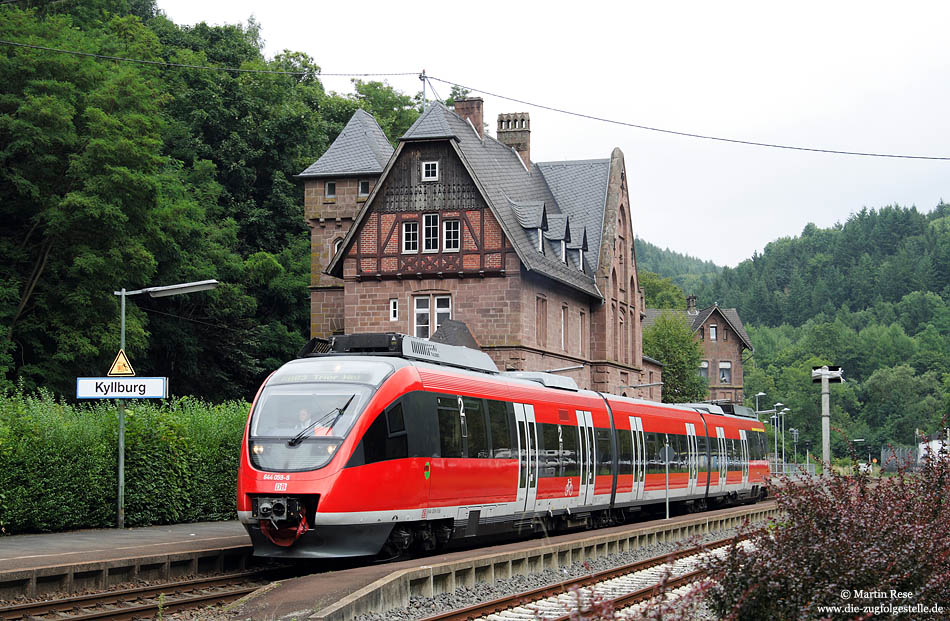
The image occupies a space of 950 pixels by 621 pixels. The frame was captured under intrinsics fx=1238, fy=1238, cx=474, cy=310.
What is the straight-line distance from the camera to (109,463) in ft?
79.9

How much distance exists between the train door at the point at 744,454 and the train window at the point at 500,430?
2069cm

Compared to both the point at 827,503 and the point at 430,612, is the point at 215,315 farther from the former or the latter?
the point at 827,503

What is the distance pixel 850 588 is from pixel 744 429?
31.7 metres

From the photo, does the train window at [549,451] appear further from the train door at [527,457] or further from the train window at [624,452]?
the train window at [624,452]

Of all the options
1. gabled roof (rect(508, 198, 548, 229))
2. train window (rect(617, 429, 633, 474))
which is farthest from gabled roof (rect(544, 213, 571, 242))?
train window (rect(617, 429, 633, 474))

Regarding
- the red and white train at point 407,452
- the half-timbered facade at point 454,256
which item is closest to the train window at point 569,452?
the red and white train at point 407,452

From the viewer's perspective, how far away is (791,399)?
13362 centimetres

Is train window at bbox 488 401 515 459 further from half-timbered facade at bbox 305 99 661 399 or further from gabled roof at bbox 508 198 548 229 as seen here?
gabled roof at bbox 508 198 548 229

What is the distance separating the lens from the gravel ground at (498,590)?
1334 centimetres

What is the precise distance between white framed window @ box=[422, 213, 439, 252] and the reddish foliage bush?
3455 centimetres

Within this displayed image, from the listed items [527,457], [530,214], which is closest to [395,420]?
[527,457]

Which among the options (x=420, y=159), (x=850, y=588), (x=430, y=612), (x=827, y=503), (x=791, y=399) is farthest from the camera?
(x=791, y=399)

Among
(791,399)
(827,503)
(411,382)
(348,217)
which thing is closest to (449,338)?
(348,217)

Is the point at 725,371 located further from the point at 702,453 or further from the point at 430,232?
the point at 702,453
